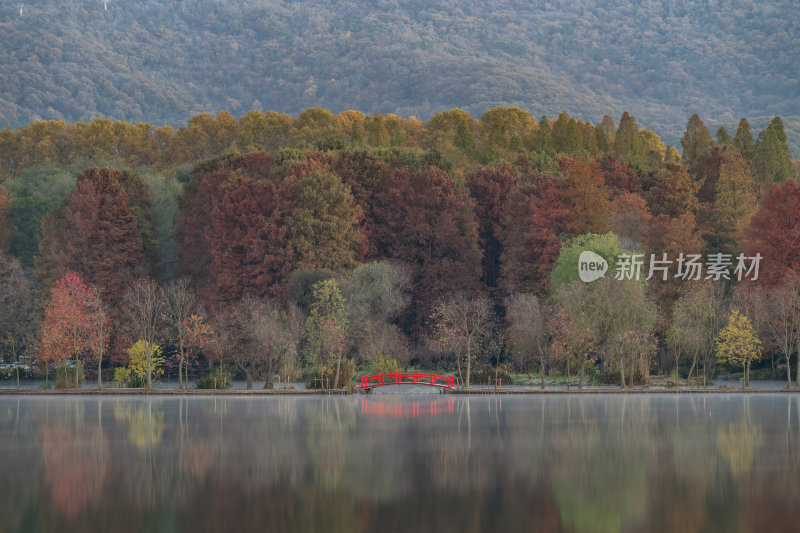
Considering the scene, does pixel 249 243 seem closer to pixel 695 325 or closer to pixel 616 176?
pixel 616 176

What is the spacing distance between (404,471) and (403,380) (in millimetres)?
33170

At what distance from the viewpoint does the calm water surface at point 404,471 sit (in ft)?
55.1

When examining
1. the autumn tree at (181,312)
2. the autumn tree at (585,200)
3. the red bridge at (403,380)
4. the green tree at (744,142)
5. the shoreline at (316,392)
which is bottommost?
the shoreline at (316,392)

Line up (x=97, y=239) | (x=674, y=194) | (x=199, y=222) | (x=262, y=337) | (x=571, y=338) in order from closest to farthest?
(x=571, y=338) < (x=262, y=337) < (x=97, y=239) < (x=674, y=194) < (x=199, y=222)

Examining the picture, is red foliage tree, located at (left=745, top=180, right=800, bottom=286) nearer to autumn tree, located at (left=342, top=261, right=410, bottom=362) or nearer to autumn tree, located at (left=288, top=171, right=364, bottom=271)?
autumn tree, located at (left=342, top=261, right=410, bottom=362)

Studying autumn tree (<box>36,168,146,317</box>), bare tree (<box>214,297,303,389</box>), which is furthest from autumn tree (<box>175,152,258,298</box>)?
bare tree (<box>214,297,303,389</box>)

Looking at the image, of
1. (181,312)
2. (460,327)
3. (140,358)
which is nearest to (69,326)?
(140,358)

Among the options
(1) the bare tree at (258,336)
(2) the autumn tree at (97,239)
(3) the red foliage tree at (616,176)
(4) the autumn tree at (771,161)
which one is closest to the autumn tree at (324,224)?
(1) the bare tree at (258,336)

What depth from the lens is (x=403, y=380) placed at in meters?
54.9

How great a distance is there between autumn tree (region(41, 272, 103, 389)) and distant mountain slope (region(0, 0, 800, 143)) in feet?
316

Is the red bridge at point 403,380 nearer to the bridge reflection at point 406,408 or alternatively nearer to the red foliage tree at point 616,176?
the bridge reflection at point 406,408

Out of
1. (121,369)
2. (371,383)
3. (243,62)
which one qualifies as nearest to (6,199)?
(121,369)

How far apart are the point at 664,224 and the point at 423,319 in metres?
16.7

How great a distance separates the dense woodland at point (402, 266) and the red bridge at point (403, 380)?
1348 millimetres
